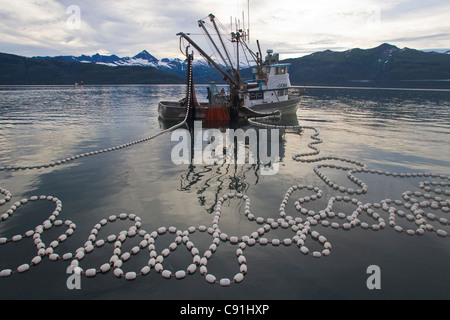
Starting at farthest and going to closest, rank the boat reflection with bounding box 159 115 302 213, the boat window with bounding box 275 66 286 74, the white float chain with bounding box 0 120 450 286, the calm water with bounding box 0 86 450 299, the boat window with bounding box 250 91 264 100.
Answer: the boat window with bounding box 275 66 286 74 < the boat window with bounding box 250 91 264 100 < the boat reflection with bounding box 159 115 302 213 < the white float chain with bounding box 0 120 450 286 < the calm water with bounding box 0 86 450 299

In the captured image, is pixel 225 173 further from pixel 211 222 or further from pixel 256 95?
pixel 256 95

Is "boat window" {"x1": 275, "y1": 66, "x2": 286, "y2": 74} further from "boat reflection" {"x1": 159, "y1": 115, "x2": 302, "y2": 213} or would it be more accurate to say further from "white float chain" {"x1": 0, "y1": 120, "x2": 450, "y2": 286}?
"white float chain" {"x1": 0, "y1": 120, "x2": 450, "y2": 286}

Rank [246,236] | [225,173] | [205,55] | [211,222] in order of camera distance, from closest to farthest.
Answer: [246,236] → [211,222] → [225,173] → [205,55]

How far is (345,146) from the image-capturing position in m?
23.7

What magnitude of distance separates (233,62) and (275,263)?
39.5 metres

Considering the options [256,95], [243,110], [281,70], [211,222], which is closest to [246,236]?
[211,222]

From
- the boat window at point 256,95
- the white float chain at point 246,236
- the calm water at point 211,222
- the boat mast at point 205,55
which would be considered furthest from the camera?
the boat window at point 256,95

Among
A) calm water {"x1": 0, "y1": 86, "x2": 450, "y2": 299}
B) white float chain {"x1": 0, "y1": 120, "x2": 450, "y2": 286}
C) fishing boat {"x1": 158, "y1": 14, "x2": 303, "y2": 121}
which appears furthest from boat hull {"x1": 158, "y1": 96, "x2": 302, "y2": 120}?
white float chain {"x1": 0, "y1": 120, "x2": 450, "y2": 286}

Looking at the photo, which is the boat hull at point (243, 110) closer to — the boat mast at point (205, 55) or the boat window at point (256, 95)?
the boat window at point (256, 95)

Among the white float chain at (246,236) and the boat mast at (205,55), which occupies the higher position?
the boat mast at (205,55)

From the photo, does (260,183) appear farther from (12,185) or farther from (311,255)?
(12,185)

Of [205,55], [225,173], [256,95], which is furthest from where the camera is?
[256,95]

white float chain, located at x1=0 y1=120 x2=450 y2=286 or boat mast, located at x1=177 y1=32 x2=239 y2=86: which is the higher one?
boat mast, located at x1=177 y1=32 x2=239 y2=86

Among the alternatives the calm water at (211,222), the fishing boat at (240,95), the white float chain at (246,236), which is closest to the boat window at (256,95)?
the fishing boat at (240,95)
